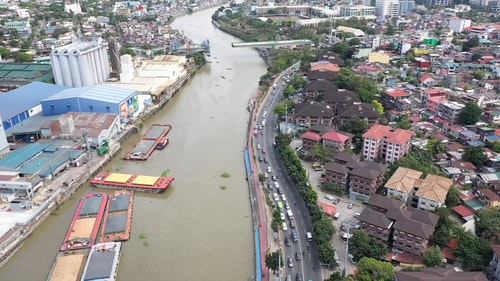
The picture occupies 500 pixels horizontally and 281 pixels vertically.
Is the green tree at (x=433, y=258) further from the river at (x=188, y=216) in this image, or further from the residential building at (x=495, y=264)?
the river at (x=188, y=216)

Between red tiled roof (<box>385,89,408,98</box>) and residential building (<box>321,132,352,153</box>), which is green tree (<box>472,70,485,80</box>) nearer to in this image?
red tiled roof (<box>385,89,408,98</box>)

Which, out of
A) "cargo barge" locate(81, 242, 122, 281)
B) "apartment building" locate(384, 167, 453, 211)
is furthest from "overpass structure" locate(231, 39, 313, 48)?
"cargo barge" locate(81, 242, 122, 281)

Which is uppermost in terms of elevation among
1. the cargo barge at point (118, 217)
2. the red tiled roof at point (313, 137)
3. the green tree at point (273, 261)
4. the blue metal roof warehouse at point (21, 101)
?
the blue metal roof warehouse at point (21, 101)

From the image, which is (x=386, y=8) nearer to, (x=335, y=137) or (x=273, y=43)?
(x=273, y=43)

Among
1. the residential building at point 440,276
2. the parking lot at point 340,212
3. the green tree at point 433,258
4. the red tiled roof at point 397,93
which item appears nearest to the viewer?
the residential building at point 440,276

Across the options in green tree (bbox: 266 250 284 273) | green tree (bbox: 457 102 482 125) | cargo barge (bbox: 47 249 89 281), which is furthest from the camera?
green tree (bbox: 457 102 482 125)

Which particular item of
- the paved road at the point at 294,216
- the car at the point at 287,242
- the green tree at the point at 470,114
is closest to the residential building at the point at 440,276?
the paved road at the point at 294,216
